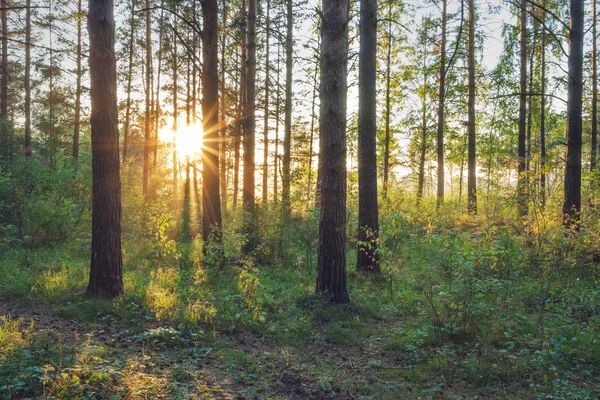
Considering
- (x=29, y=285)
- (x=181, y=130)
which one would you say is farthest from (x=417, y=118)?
(x=29, y=285)

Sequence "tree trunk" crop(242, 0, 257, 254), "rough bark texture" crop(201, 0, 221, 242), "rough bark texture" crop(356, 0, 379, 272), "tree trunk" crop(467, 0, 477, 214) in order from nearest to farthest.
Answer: "rough bark texture" crop(356, 0, 379, 272), "rough bark texture" crop(201, 0, 221, 242), "tree trunk" crop(242, 0, 257, 254), "tree trunk" crop(467, 0, 477, 214)

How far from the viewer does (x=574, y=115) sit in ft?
27.8

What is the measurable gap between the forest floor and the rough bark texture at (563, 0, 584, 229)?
1.65 meters

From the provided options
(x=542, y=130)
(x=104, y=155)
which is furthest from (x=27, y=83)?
(x=542, y=130)

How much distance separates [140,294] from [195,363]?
255 centimetres

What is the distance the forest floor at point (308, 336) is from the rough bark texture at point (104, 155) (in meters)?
0.51

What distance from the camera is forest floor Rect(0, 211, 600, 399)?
3.50m

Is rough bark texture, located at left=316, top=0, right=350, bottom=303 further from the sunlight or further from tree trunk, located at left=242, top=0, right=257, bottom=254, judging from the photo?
the sunlight

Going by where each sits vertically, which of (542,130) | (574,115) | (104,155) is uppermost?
(542,130)

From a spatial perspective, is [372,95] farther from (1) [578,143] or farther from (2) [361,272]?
(1) [578,143]

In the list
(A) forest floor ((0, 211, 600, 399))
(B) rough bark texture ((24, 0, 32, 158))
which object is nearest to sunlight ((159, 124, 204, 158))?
(B) rough bark texture ((24, 0, 32, 158))

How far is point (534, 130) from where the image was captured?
75.0 ft

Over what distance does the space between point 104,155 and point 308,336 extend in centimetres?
463

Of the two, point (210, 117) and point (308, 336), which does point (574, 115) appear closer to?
point (308, 336)
